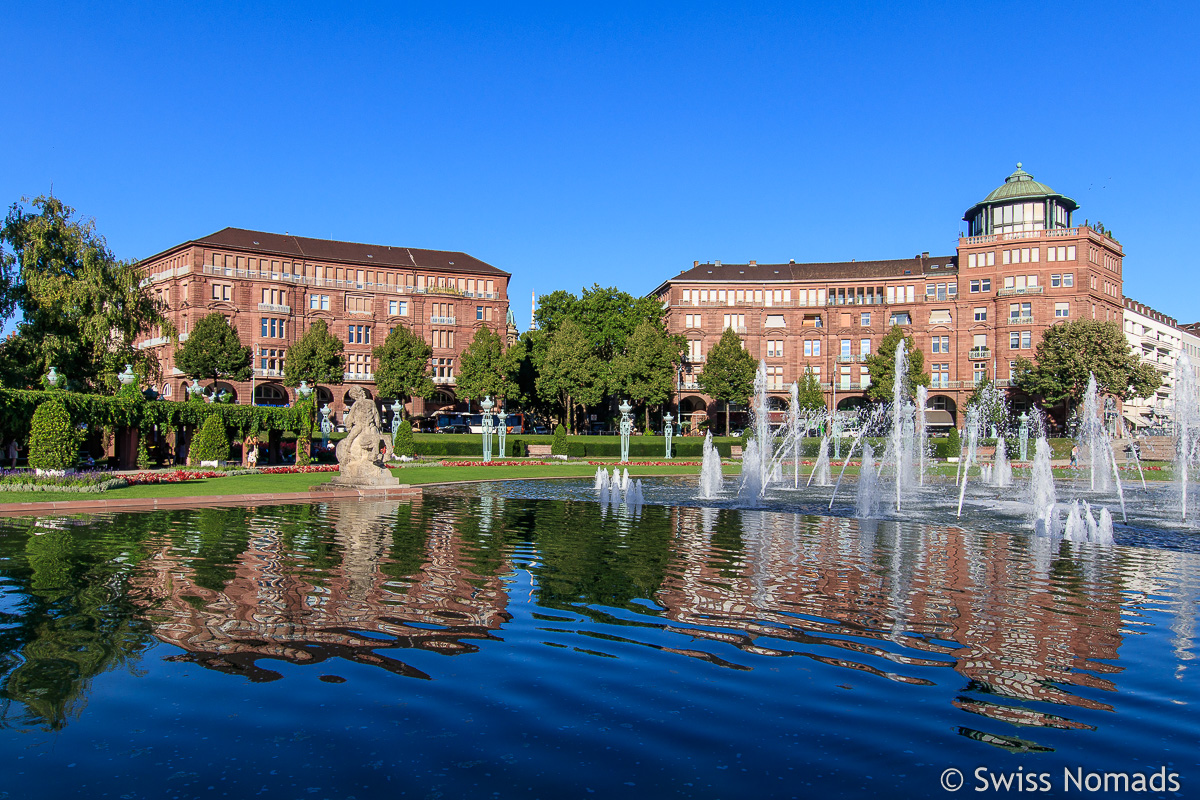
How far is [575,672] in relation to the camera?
291 inches

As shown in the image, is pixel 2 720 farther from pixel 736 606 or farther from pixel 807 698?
pixel 736 606

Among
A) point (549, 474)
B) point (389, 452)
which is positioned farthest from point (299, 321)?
point (549, 474)

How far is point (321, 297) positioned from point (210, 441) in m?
47.1

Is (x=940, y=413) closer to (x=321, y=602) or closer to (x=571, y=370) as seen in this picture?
(x=571, y=370)

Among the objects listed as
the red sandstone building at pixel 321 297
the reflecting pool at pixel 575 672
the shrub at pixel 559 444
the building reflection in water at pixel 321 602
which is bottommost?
A: the reflecting pool at pixel 575 672

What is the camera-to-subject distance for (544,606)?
32.7 feet

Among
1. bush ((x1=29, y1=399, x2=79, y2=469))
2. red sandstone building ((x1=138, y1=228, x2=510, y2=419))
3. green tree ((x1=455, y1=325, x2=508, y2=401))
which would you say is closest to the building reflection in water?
bush ((x1=29, y1=399, x2=79, y2=469))

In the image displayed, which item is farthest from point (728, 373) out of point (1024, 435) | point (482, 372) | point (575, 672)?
point (575, 672)

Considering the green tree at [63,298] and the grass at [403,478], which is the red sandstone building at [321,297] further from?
the grass at [403,478]

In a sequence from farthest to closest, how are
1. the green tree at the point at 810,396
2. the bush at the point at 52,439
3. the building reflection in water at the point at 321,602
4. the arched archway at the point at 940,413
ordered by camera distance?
the arched archway at the point at 940,413 → the green tree at the point at 810,396 → the bush at the point at 52,439 → the building reflection in water at the point at 321,602

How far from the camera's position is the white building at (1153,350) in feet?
282

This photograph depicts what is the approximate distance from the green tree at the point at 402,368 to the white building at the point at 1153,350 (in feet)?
214

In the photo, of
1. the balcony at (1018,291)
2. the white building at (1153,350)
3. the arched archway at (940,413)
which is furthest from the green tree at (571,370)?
the white building at (1153,350)

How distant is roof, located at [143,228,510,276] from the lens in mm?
78625
